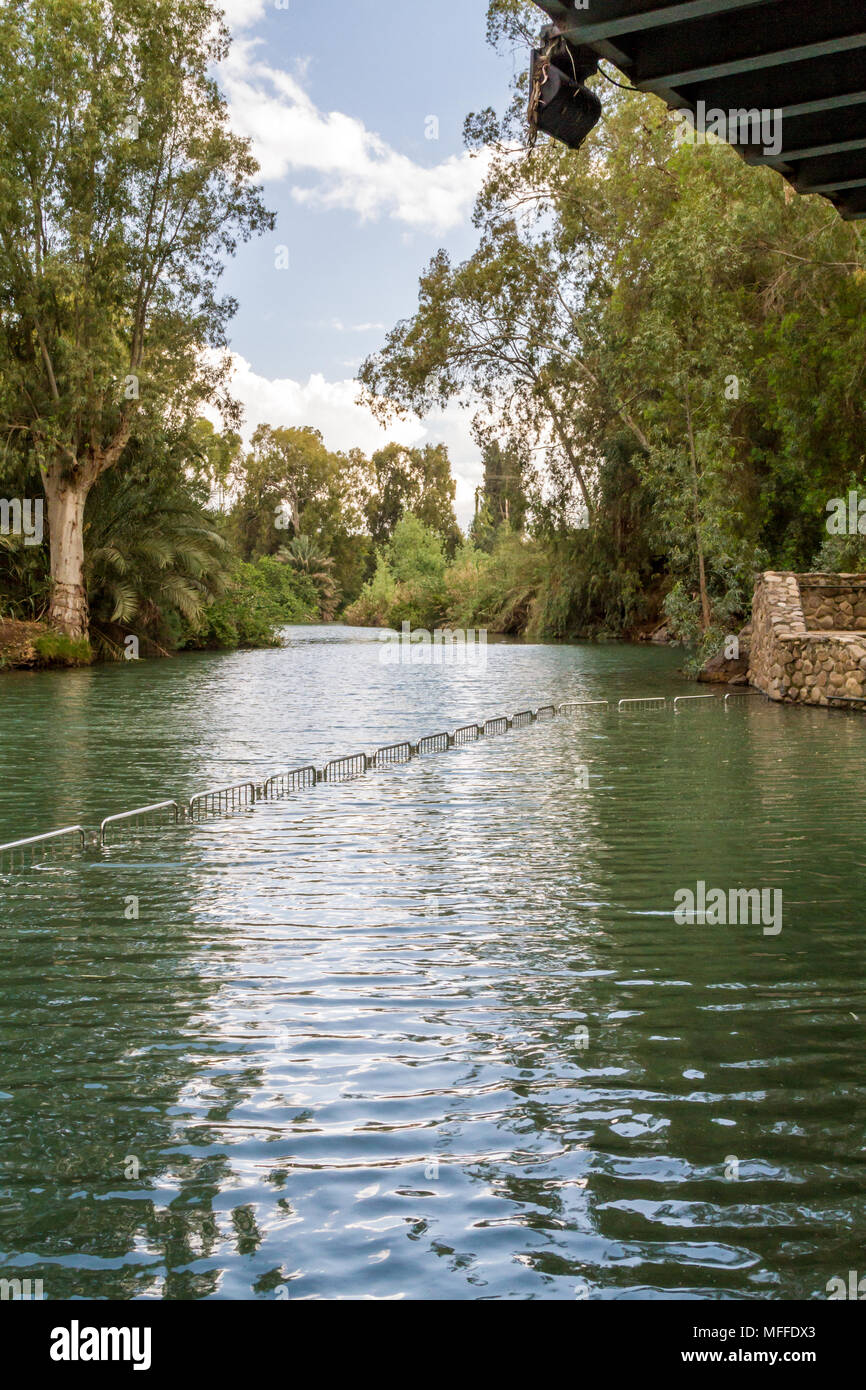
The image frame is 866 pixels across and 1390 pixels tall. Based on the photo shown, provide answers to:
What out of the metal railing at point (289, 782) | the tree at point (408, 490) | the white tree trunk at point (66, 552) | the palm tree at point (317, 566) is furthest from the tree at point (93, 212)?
the tree at point (408, 490)

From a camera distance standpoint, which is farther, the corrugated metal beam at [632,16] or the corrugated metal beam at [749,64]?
the corrugated metal beam at [749,64]

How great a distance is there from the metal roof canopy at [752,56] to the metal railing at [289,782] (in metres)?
6.29

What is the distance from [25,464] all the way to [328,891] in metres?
25.0

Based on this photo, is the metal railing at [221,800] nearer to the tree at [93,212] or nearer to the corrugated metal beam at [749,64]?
the corrugated metal beam at [749,64]

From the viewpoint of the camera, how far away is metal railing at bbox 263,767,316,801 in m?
10.8

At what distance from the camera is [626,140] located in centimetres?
3400

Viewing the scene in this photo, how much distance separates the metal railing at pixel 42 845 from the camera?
811 centimetres

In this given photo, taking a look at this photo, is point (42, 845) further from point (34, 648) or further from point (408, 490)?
point (408, 490)

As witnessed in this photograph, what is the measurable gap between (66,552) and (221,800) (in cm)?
2215

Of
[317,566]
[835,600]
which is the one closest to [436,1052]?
[835,600]

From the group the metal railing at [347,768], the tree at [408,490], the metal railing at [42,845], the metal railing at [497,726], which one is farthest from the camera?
the tree at [408,490]
